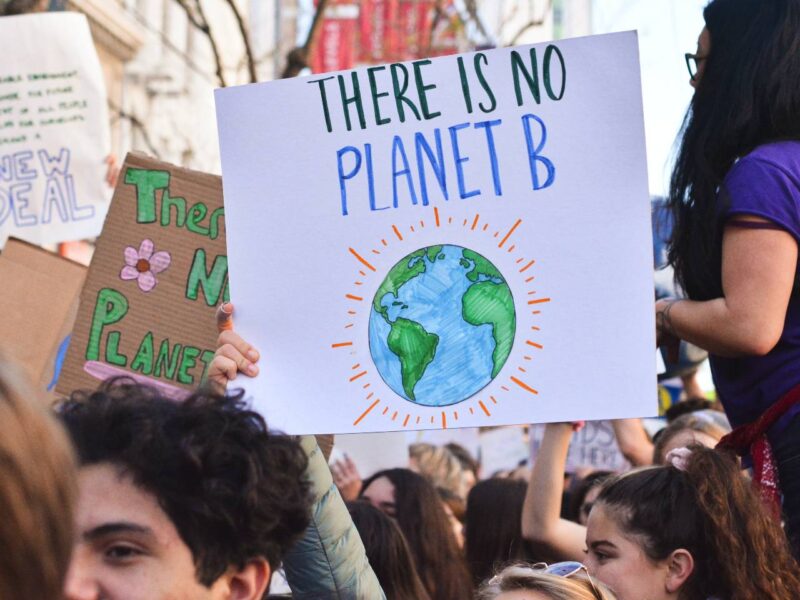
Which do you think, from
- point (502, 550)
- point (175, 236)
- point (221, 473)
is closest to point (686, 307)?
point (221, 473)

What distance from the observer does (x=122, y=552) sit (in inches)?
76.7

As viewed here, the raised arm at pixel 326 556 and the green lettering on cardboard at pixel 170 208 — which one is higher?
the green lettering on cardboard at pixel 170 208

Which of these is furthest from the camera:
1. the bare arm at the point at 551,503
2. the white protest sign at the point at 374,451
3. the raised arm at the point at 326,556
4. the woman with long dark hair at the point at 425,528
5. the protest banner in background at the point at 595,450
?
the protest banner in background at the point at 595,450

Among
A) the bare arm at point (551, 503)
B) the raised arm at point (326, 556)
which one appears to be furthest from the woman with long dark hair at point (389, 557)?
the raised arm at point (326, 556)

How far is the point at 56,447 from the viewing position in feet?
3.85

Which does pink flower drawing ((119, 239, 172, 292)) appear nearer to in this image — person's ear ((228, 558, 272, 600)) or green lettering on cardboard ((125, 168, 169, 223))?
green lettering on cardboard ((125, 168, 169, 223))

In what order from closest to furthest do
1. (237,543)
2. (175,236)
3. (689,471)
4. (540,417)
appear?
(237,543)
(540,417)
(689,471)
(175,236)

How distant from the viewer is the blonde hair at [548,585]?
2538mm

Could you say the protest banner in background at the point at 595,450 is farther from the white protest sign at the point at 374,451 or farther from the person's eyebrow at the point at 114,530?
the person's eyebrow at the point at 114,530

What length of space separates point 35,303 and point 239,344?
4.89 ft

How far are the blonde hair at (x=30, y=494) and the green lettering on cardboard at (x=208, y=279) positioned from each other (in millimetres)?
2140

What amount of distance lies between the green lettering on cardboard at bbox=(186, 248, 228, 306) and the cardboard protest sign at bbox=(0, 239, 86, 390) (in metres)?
0.72

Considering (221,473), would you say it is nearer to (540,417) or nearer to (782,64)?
(540,417)

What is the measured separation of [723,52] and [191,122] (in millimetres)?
23150
